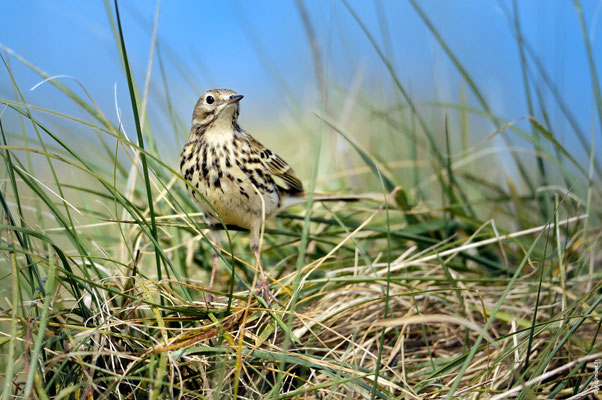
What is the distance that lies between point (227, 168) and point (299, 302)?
0.91 meters

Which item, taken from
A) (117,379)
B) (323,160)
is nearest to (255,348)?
(117,379)

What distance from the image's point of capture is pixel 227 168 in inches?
127

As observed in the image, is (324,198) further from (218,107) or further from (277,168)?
(218,107)

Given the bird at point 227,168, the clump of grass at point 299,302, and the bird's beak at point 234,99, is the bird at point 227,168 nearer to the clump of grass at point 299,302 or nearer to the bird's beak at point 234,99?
the bird's beak at point 234,99

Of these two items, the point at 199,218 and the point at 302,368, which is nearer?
the point at 302,368

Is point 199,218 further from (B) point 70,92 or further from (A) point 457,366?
(A) point 457,366

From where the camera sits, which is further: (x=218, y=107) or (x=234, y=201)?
(x=218, y=107)

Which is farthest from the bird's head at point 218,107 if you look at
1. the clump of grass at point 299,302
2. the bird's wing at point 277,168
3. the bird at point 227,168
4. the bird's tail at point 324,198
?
the bird's tail at point 324,198

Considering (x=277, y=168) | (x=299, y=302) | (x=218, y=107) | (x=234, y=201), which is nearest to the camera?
(x=299, y=302)

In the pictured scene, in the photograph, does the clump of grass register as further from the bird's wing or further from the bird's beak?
the bird's beak

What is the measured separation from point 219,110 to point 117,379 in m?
1.82

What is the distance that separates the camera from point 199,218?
376cm

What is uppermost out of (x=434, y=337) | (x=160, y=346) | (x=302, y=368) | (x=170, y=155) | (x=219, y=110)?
(x=219, y=110)

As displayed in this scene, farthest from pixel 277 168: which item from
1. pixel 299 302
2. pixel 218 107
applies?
pixel 299 302
